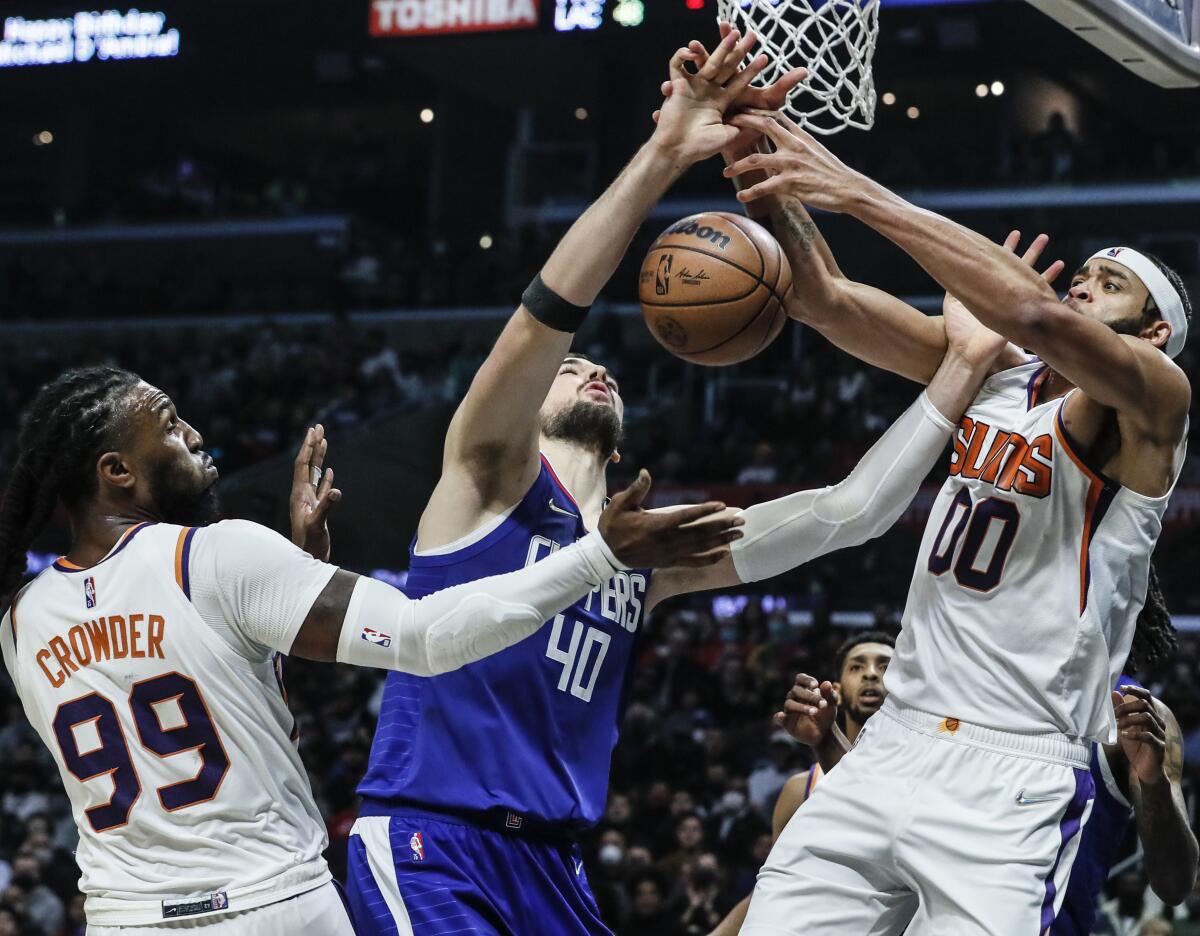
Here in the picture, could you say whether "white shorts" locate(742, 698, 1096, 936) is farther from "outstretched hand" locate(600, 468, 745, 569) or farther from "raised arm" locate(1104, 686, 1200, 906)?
"outstretched hand" locate(600, 468, 745, 569)

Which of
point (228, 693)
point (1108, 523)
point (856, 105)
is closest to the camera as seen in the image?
point (228, 693)

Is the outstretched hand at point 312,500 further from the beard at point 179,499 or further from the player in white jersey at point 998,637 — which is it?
the player in white jersey at point 998,637

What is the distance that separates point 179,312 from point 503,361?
19.1 meters

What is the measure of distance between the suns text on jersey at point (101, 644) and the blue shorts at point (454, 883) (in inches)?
30.3

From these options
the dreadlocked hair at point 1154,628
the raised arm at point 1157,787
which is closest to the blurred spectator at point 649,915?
the raised arm at point 1157,787

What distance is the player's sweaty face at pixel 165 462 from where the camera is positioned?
3441 mm

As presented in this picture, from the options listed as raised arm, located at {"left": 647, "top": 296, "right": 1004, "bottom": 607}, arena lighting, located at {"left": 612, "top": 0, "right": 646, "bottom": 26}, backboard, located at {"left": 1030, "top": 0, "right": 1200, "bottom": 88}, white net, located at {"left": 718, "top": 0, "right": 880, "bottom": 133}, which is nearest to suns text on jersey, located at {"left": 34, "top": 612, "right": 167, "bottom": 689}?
raised arm, located at {"left": 647, "top": 296, "right": 1004, "bottom": 607}

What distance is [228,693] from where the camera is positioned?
324cm

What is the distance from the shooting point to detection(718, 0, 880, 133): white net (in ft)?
14.6

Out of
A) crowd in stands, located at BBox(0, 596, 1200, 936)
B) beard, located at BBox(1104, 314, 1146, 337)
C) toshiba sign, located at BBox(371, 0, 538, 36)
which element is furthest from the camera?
toshiba sign, located at BBox(371, 0, 538, 36)

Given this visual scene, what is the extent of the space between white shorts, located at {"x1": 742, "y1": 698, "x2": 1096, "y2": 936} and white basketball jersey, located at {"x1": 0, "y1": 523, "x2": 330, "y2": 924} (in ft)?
3.82

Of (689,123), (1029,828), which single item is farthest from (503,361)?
(1029,828)

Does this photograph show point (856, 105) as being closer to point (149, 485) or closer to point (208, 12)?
point (149, 485)

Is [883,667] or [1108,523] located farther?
[883,667]
